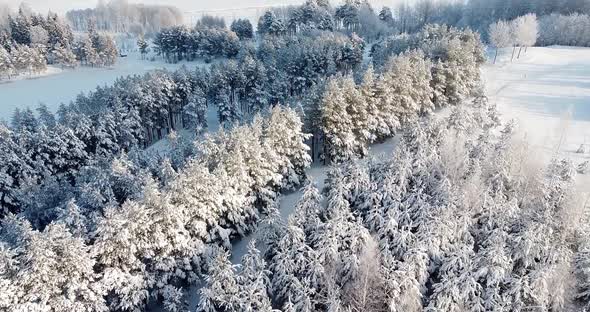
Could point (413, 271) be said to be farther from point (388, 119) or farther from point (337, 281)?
point (388, 119)

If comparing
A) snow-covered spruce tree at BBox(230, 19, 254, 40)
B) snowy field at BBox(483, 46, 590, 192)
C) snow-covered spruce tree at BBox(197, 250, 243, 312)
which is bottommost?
snow-covered spruce tree at BBox(197, 250, 243, 312)

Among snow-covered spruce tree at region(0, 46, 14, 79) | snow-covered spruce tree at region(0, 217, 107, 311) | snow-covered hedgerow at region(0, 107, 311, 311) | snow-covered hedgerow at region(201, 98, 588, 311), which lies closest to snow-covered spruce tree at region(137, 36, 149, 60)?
snow-covered spruce tree at region(0, 46, 14, 79)

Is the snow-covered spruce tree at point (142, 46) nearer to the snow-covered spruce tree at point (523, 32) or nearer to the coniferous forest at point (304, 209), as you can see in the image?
the coniferous forest at point (304, 209)

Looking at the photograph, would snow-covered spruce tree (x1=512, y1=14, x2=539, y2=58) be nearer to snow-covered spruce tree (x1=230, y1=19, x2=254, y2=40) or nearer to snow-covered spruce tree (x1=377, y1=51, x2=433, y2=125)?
snow-covered spruce tree (x1=377, y1=51, x2=433, y2=125)

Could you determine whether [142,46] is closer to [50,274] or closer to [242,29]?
[242,29]

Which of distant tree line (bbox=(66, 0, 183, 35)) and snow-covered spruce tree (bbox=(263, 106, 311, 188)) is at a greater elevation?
distant tree line (bbox=(66, 0, 183, 35))

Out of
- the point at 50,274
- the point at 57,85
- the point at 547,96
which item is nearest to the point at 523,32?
the point at 547,96

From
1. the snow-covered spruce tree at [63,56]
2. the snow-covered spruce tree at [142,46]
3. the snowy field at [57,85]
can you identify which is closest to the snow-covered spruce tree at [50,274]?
the snowy field at [57,85]
